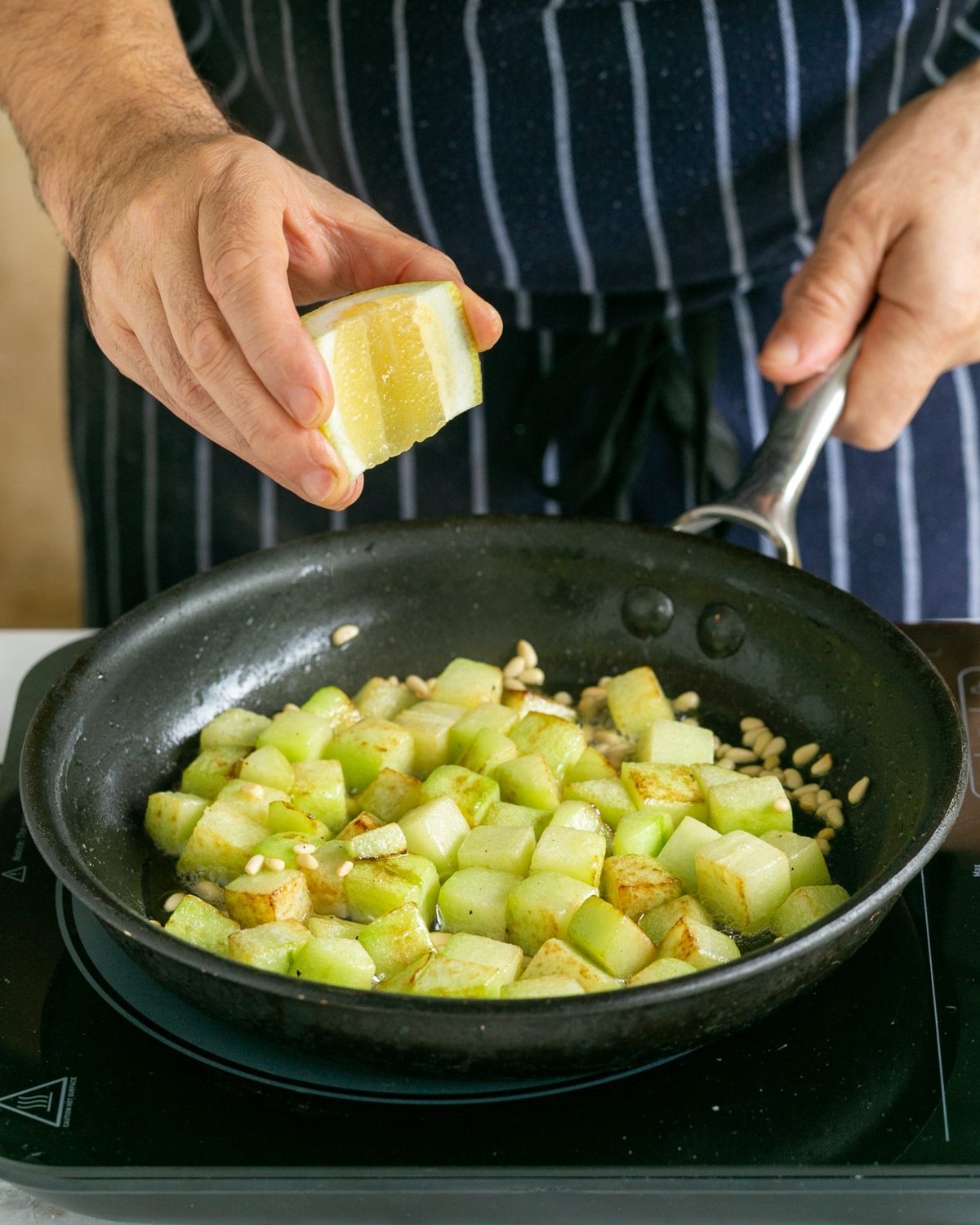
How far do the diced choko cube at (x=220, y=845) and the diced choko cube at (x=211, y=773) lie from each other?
63 mm

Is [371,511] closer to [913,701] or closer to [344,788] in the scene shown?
[344,788]

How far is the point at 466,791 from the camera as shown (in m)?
1.03

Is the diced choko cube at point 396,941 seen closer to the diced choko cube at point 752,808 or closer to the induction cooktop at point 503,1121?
the induction cooktop at point 503,1121

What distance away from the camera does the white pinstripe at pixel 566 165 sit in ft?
4.39

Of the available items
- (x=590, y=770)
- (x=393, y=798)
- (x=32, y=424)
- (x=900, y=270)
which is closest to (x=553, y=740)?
(x=590, y=770)

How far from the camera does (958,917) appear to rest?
94 cm

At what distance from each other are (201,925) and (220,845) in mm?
89

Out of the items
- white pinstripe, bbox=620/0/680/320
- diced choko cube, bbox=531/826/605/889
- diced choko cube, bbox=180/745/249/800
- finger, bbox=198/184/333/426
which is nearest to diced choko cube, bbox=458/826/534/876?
diced choko cube, bbox=531/826/605/889

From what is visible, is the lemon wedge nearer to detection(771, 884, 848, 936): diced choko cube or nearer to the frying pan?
the frying pan

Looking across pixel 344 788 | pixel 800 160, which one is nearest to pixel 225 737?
pixel 344 788

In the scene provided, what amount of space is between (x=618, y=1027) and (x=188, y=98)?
825mm

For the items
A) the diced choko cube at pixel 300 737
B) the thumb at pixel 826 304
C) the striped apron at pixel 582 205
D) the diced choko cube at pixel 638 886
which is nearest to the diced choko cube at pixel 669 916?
the diced choko cube at pixel 638 886

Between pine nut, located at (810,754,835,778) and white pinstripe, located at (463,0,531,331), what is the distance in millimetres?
686

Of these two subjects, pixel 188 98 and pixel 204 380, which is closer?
pixel 204 380
